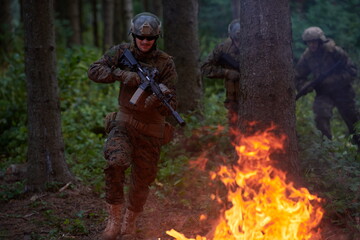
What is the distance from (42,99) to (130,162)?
7.32 feet

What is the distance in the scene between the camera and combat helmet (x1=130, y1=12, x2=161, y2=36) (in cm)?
512

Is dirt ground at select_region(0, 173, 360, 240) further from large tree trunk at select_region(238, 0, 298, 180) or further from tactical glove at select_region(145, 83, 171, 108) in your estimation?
tactical glove at select_region(145, 83, 171, 108)

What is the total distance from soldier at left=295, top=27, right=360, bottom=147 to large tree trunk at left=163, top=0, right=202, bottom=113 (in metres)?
2.05

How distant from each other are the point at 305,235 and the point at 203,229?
1.25m

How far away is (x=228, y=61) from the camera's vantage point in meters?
7.79

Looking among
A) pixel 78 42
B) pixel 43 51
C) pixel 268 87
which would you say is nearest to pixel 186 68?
pixel 43 51

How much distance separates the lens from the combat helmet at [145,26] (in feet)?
16.8

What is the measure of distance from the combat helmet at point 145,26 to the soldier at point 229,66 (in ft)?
8.66

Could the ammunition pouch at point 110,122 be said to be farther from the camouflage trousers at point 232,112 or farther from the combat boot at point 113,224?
the camouflage trousers at point 232,112

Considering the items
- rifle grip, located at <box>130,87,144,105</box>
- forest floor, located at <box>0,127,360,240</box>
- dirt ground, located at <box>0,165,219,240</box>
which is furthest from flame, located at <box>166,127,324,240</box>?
rifle grip, located at <box>130,87,144,105</box>

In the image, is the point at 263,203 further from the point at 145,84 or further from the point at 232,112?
the point at 232,112

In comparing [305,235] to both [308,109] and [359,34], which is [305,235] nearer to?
[308,109]

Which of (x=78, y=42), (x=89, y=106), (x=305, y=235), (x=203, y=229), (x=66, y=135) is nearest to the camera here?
(x=305, y=235)

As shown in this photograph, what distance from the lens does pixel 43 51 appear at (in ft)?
21.9
